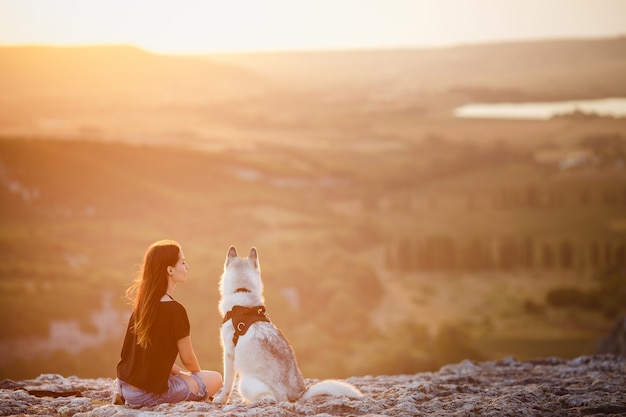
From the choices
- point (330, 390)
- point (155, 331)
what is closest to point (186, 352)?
point (155, 331)

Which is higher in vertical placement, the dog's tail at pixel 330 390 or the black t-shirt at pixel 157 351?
the black t-shirt at pixel 157 351

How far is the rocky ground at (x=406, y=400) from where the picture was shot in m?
9.32

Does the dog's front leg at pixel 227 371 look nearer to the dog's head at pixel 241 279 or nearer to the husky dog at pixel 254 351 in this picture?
the husky dog at pixel 254 351

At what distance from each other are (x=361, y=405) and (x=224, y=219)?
104 m

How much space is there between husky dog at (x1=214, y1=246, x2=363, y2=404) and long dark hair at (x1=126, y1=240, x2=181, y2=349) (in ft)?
3.70

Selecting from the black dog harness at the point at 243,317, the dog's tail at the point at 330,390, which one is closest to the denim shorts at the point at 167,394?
the black dog harness at the point at 243,317

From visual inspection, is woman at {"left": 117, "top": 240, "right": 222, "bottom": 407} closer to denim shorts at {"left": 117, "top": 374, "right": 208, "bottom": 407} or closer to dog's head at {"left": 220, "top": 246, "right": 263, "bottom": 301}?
denim shorts at {"left": 117, "top": 374, "right": 208, "bottom": 407}

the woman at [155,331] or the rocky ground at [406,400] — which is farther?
the rocky ground at [406,400]

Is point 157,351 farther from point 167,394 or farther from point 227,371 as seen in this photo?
point 227,371

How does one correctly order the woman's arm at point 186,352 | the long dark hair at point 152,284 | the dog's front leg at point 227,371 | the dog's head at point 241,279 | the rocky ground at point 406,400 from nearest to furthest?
the long dark hair at point 152,284
the woman's arm at point 186,352
the rocky ground at point 406,400
the dog's front leg at point 227,371
the dog's head at point 241,279

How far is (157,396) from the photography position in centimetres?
941

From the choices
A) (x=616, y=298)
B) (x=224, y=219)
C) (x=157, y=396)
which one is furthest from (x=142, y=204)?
(x=157, y=396)

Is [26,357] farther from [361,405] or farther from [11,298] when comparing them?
[361,405]

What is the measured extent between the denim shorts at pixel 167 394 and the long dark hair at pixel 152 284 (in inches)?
29.7
